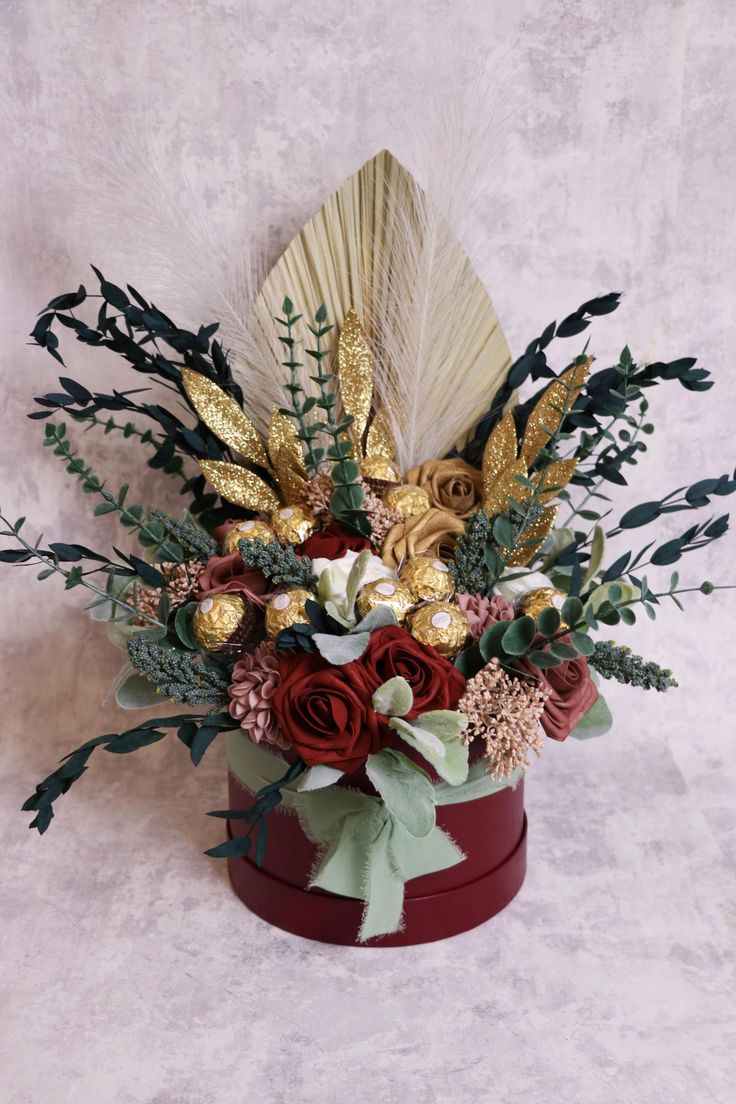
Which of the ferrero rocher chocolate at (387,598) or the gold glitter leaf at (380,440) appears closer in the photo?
the ferrero rocher chocolate at (387,598)

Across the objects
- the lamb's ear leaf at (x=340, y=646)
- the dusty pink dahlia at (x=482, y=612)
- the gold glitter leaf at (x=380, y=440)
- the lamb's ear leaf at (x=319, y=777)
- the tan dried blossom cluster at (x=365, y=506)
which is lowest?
the lamb's ear leaf at (x=319, y=777)

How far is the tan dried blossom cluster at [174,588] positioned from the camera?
41.7 inches

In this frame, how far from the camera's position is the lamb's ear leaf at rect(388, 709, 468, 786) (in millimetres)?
877

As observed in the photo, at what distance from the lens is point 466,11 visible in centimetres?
133

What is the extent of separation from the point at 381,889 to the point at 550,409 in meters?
0.53

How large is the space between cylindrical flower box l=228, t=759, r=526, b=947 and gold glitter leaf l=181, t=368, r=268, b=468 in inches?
15.2

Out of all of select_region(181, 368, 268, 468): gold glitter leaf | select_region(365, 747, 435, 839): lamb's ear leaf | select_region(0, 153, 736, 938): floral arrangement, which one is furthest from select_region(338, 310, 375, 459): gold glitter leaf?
select_region(365, 747, 435, 839): lamb's ear leaf

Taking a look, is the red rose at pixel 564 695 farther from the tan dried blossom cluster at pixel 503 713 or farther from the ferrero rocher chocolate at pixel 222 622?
the ferrero rocher chocolate at pixel 222 622

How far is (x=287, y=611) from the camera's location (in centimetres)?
96

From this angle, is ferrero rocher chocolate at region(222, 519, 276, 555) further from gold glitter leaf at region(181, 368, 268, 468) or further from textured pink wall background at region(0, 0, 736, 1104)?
textured pink wall background at region(0, 0, 736, 1104)

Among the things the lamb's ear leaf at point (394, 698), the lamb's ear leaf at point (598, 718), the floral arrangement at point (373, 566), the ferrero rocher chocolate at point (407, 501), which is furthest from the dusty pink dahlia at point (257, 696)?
the lamb's ear leaf at point (598, 718)

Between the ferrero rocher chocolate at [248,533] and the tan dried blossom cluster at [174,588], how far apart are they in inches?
1.6

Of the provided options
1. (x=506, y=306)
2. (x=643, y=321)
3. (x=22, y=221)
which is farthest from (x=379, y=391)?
(x=22, y=221)

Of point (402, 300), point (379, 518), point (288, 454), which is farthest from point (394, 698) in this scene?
point (402, 300)
